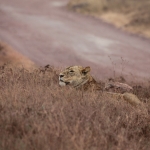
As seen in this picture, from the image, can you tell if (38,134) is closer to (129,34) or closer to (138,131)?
(138,131)

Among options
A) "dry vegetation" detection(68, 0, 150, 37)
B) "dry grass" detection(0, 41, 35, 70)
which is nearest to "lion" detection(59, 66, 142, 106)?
"dry grass" detection(0, 41, 35, 70)

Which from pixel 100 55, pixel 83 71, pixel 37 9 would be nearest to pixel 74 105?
pixel 83 71

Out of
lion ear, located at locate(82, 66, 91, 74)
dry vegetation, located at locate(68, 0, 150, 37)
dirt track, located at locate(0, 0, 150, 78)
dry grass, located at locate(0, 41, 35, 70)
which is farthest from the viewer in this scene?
dry vegetation, located at locate(68, 0, 150, 37)

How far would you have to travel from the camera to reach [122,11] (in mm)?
25688

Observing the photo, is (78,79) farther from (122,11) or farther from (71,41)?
(122,11)

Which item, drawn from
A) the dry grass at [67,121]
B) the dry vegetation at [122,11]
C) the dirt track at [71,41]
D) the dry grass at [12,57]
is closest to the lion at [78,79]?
the dry grass at [67,121]

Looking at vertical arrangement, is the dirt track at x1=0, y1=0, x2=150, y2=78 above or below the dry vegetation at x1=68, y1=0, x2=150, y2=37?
below

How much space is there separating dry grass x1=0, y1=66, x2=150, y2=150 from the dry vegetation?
14.6 metres

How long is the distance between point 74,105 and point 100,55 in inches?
450

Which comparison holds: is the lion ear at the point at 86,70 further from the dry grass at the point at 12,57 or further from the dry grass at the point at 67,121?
the dry grass at the point at 12,57

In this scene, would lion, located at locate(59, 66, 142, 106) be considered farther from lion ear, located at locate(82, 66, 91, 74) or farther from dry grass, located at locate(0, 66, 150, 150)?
dry grass, located at locate(0, 66, 150, 150)

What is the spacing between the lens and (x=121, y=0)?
92.2 feet

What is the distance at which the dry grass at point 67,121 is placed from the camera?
17.9 feet

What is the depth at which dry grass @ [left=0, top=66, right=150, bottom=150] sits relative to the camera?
5461 mm
